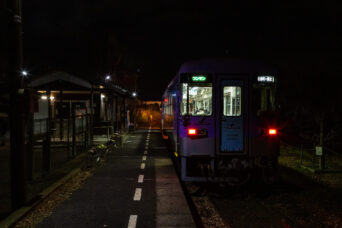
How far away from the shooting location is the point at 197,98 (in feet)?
25.6

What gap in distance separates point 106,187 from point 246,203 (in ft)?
11.3

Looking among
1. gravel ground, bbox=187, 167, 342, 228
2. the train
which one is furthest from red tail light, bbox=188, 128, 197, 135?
gravel ground, bbox=187, 167, 342, 228

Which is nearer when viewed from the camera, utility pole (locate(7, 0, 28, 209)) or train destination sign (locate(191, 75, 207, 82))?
utility pole (locate(7, 0, 28, 209))

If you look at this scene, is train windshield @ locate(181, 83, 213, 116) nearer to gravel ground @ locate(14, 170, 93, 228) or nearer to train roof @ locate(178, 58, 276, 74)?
train roof @ locate(178, 58, 276, 74)

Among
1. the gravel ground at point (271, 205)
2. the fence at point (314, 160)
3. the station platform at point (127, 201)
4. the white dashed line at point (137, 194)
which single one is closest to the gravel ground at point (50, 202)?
the station platform at point (127, 201)

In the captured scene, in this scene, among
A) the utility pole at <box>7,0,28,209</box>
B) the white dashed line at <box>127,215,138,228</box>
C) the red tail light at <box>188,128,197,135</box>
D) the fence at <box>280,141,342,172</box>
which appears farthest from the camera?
the fence at <box>280,141,342,172</box>

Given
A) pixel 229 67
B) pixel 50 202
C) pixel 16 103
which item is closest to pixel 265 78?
pixel 229 67

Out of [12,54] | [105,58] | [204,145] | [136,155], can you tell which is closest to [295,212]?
[204,145]

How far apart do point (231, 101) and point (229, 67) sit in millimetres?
819

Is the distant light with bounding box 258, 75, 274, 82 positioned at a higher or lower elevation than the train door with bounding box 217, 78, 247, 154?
higher

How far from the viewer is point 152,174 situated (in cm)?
968

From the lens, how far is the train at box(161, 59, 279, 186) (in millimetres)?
7660

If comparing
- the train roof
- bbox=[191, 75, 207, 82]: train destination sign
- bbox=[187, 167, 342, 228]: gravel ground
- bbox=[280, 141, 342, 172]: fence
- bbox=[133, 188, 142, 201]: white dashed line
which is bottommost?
bbox=[187, 167, 342, 228]: gravel ground

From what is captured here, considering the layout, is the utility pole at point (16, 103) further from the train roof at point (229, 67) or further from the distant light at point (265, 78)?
the distant light at point (265, 78)
